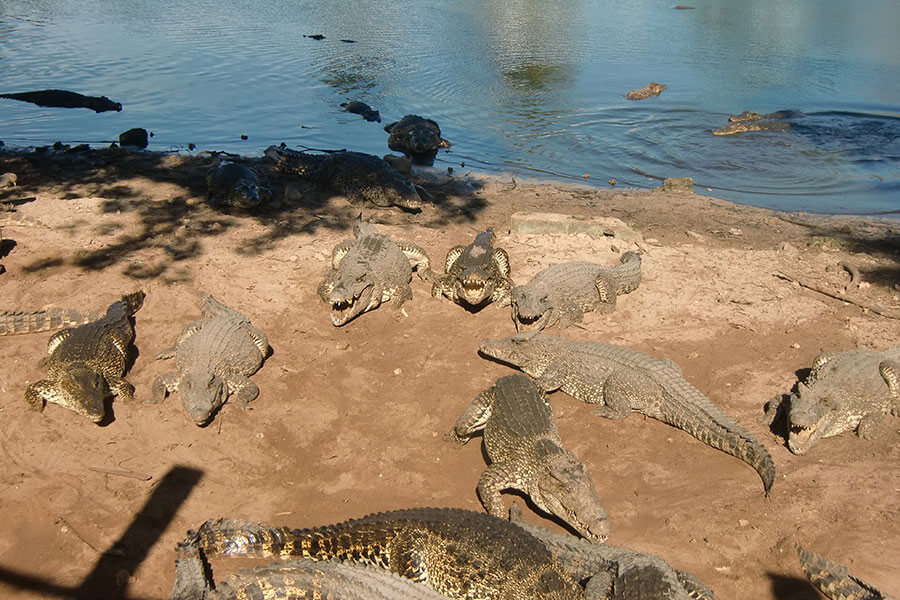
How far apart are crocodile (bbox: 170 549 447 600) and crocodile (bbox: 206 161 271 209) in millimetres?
7057

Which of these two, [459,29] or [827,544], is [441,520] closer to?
[827,544]

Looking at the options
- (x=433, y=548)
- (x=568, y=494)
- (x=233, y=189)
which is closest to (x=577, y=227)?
(x=233, y=189)

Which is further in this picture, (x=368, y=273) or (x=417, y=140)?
(x=417, y=140)

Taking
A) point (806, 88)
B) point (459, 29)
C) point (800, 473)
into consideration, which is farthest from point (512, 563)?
point (459, 29)

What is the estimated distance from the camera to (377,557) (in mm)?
4449

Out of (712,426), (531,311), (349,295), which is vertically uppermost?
(349,295)

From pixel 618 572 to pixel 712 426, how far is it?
2064 mm

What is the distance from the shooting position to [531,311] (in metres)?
7.49

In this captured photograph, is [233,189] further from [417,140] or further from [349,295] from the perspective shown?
[417,140]

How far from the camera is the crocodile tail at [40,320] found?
6934mm

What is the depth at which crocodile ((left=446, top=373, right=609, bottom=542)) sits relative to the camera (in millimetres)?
4806

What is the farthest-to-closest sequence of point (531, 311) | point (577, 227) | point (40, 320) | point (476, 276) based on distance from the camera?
point (577, 227), point (476, 276), point (531, 311), point (40, 320)

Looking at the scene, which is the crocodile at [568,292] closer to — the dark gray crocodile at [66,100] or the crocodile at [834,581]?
the crocodile at [834,581]

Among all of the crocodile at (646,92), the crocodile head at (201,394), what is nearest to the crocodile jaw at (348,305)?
the crocodile head at (201,394)
